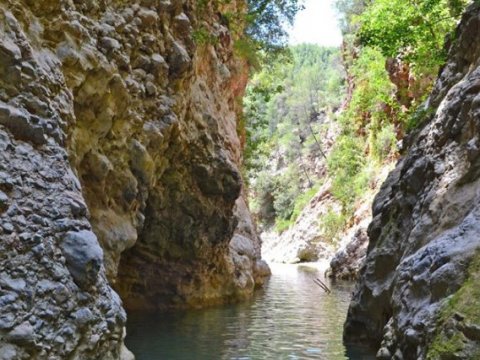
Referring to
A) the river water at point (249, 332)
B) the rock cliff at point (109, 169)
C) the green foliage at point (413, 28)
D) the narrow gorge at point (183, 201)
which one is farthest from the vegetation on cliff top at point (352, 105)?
the rock cliff at point (109, 169)

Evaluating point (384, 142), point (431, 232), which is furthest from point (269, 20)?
point (431, 232)

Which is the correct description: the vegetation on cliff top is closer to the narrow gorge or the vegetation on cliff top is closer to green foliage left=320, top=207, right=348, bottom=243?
green foliage left=320, top=207, right=348, bottom=243

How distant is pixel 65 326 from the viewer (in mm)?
6934

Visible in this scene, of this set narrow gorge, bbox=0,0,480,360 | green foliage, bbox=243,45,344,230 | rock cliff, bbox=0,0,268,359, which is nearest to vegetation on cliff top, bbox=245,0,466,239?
green foliage, bbox=243,45,344,230

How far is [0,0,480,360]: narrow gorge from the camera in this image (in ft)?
23.5

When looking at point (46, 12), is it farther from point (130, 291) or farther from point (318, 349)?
point (130, 291)

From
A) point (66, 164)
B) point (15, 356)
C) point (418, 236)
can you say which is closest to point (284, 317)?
point (418, 236)

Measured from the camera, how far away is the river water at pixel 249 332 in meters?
11.5

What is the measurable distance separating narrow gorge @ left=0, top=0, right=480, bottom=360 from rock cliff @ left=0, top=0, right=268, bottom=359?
0.11ft

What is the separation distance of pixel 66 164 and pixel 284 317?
10.2 m

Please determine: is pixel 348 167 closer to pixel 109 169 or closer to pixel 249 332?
pixel 249 332

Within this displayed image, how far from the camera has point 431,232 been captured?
938 cm

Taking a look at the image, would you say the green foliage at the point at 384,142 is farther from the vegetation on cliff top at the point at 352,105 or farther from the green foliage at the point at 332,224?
the green foliage at the point at 332,224

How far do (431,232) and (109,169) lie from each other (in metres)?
6.75
